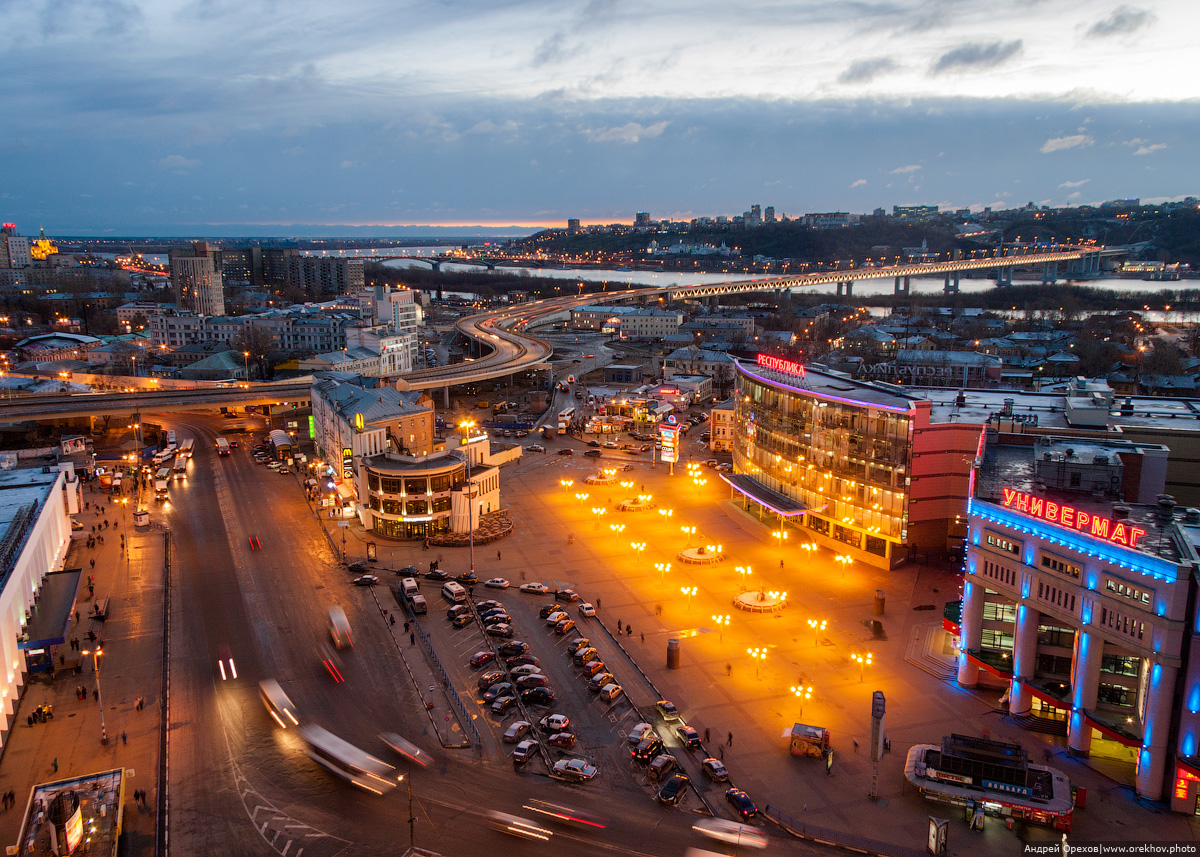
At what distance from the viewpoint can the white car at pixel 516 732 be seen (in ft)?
77.6

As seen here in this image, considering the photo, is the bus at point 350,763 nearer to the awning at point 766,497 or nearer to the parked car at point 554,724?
the parked car at point 554,724

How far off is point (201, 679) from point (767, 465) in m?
29.1

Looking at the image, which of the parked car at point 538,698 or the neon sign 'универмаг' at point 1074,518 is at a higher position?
the neon sign 'универмаг' at point 1074,518

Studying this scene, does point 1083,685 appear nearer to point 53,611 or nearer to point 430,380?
point 53,611

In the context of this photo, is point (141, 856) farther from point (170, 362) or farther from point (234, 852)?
point (170, 362)

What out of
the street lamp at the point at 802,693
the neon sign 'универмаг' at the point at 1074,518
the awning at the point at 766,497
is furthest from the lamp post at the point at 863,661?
the awning at the point at 766,497

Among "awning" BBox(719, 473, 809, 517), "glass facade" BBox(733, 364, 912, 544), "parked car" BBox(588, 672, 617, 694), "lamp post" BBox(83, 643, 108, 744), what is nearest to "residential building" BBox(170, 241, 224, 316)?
"awning" BBox(719, 473, 809, 517)

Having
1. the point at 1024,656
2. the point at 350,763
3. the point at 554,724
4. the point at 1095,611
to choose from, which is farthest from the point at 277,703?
the point at 1095,611

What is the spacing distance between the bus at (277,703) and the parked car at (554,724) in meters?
7.43

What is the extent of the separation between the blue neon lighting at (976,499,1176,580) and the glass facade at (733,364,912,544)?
406 inches

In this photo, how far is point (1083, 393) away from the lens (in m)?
43.1

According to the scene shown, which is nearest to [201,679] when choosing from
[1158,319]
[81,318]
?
[81,318]

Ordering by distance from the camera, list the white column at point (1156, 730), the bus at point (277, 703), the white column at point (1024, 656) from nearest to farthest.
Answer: the white column at point (1156, 730) < the white column at point (1024, 656) < the bus at point (277, 703)

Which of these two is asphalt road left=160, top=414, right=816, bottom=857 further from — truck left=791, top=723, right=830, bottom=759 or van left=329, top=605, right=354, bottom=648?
truck left=791, top=723, right=830, bottom=759
